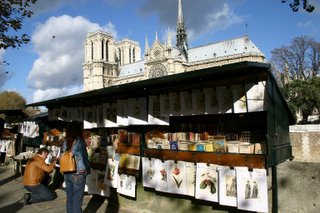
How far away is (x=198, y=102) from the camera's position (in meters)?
5.63

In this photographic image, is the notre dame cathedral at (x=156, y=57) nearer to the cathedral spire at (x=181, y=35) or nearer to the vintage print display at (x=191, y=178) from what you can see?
the cathedral spire at (x=181, y=35)

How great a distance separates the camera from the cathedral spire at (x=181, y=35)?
8231cm

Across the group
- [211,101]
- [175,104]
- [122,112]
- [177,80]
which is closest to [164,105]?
[175,104]

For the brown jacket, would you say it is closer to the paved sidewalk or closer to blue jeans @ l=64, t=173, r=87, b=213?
the paved sidewalk

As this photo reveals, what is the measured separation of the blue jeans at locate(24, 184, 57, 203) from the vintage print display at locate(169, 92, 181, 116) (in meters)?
4.00

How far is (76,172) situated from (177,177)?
1818 millimetres

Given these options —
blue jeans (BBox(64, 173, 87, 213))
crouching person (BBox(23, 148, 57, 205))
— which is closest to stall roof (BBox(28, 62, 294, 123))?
crouching person (BBox(23, 148, 57, 205))

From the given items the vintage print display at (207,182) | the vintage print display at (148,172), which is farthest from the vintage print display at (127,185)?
the vintage print display at (207,182)

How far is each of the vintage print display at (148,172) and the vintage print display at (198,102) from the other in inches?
52.1

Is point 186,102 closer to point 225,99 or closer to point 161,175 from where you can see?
point 225,99

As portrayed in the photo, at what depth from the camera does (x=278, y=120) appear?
5172 mm

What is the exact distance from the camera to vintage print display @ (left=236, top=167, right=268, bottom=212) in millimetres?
4262

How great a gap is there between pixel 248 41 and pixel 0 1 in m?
71.5

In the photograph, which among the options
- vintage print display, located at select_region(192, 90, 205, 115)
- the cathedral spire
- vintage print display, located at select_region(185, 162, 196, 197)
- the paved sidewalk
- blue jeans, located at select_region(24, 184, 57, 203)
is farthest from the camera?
the cathedral spire
